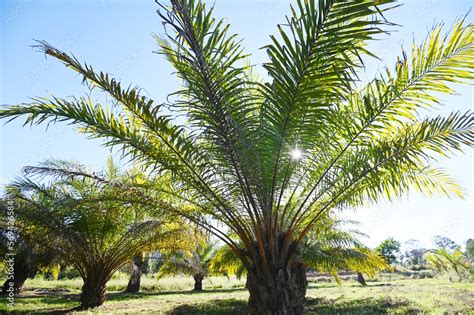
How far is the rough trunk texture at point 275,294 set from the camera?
5.77 metres

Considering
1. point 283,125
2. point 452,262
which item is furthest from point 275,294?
point 452,262

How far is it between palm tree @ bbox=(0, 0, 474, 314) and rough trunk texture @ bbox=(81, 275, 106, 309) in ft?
21.1

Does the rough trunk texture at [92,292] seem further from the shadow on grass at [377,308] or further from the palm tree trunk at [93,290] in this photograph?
the shadow on grass at [377,308]

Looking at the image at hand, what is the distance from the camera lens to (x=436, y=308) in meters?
8.84

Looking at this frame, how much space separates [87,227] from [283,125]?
815 centimetres

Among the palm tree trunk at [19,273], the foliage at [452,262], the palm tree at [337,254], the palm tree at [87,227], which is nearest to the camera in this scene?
the palm tree at [87,227]

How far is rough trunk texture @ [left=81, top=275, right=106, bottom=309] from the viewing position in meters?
10.9

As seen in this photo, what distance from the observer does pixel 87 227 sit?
10398 mm

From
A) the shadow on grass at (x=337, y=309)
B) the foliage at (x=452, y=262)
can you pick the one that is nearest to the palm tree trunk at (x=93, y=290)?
the shadow on grass at (x=337, y=309)

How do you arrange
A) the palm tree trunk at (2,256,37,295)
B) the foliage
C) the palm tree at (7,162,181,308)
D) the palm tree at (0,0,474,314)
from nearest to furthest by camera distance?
the palm tree at (0,0,474,314) < the palm tree at (7,162,181,308) < the palm tree trunk at (2,256,37,295) < the foliage

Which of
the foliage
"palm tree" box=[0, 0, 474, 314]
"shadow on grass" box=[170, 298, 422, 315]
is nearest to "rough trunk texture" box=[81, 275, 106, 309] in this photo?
"shadow on grass" box=[170, 298, 422, 315]

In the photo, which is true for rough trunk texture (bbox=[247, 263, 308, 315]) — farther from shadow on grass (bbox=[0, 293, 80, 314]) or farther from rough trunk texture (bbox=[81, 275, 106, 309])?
rough trunk texture (bbox=[81, 275, 106, 309])

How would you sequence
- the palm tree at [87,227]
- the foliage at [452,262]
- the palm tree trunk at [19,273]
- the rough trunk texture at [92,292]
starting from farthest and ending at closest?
the foliage at [452,262]
the palm tree trunk at [19,273]
the rough trunk texture at [92,292]
the palm tree at [87,227]

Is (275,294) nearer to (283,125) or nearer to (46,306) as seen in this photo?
(283,125)
